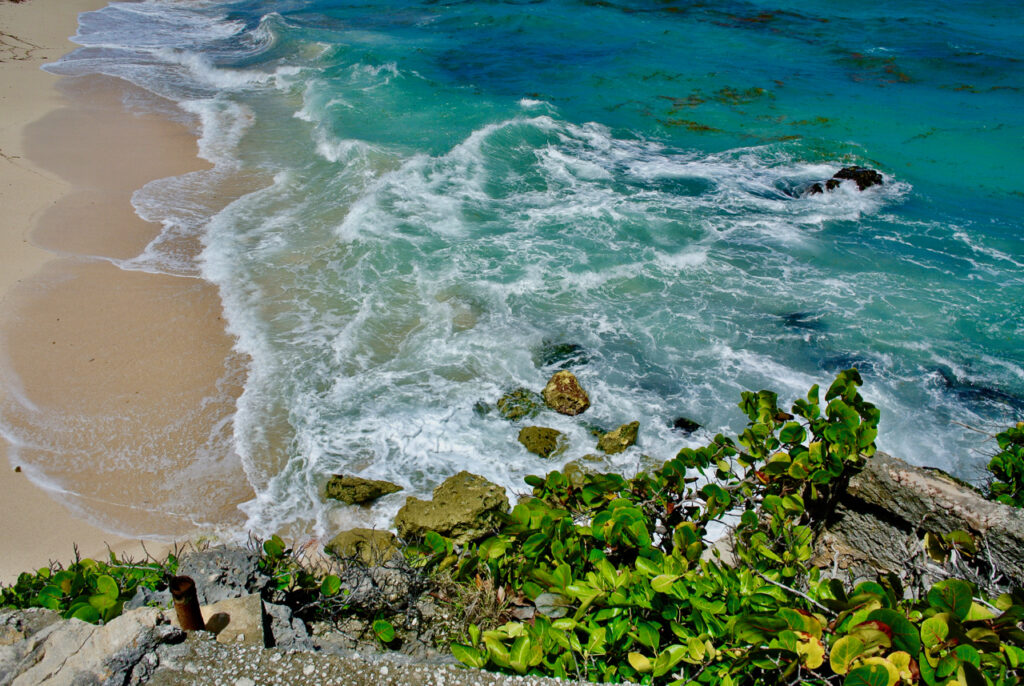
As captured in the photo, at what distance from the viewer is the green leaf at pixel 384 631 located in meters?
3.47

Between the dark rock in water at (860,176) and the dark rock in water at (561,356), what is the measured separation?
926 centimetres

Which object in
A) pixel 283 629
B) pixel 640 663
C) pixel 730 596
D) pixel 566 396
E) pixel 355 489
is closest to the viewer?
pixel 640 663

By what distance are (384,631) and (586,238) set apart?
10043 mm

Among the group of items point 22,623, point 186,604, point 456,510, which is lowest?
point 456,510

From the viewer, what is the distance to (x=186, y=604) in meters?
2.89

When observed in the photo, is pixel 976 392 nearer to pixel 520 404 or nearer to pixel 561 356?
pixel 561 356

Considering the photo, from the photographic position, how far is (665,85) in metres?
21.1

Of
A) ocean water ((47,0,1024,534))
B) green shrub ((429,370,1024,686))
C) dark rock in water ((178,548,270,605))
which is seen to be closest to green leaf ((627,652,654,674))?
green shrub ((429,370,1024,686))

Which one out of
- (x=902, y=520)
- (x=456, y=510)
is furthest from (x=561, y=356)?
(x=902, y=520)

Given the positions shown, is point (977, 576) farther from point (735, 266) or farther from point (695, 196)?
point (695, 196)

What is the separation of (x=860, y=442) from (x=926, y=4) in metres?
35.6

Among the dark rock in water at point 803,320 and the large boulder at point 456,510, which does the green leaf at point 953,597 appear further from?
the dark rock in water at point 803,320

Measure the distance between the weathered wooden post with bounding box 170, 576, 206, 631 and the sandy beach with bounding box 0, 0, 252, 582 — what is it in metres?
4.05

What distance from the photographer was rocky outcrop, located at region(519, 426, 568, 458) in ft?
25.5
